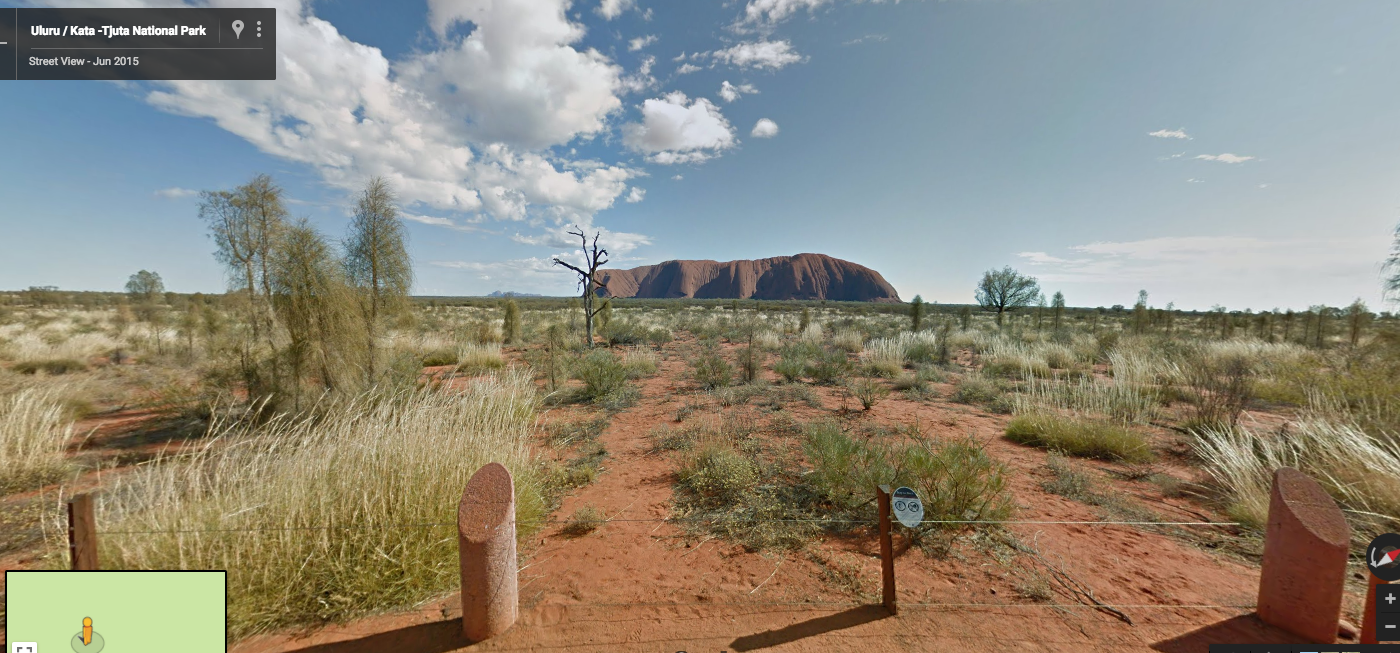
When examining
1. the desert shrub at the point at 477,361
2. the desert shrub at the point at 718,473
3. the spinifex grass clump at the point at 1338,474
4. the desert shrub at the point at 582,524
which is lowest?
the desert shrub at the point at 582,524

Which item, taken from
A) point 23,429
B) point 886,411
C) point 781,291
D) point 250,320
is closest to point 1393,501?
point 886,411

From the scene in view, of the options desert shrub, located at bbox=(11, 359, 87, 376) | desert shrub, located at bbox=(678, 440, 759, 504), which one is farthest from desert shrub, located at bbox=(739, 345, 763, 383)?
desert shrub, located at bbox=(11, 359, 87, 376)

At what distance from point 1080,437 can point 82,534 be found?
32.7 feet

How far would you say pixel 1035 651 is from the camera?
2562 mm

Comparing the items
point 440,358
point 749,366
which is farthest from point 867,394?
point 440,358

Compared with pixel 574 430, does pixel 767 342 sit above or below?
above

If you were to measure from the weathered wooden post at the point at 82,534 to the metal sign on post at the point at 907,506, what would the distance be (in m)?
4.61

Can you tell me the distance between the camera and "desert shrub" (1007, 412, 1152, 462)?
5906mm

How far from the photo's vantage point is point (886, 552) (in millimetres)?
2732

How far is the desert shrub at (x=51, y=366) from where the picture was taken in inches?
399

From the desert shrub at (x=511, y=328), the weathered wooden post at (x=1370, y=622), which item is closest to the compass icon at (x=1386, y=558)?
the weathered wooden post at (x=1370, y=622)

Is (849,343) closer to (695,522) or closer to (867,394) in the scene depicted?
(867,394)

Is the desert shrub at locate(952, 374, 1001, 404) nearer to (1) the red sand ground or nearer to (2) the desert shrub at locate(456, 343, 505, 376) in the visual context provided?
(1) the red sand ground

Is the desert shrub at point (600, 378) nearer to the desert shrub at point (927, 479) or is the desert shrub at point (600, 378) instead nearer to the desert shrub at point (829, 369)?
the desert shrub at point (829, 369)
